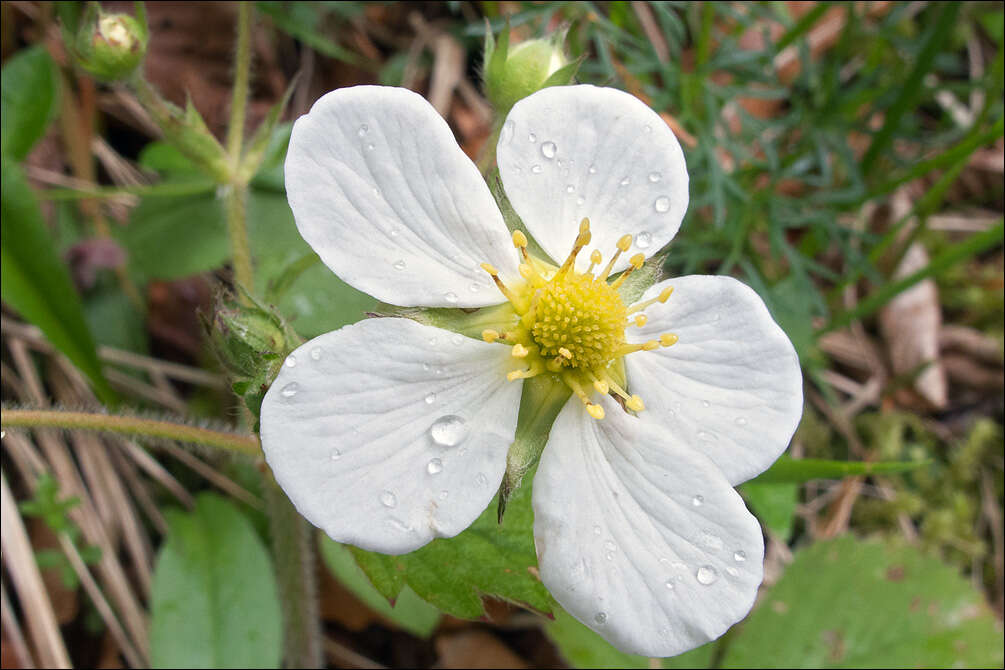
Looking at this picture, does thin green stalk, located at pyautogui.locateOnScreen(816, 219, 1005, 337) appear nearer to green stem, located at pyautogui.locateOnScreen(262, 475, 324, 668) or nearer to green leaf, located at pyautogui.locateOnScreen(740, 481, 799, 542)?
green leaf, located at pyautogui.locateOnScreen(740, 481, 799, 542)

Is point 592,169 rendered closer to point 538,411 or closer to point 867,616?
point 538,411

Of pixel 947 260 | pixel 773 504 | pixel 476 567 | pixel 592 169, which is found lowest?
pixel 773 504

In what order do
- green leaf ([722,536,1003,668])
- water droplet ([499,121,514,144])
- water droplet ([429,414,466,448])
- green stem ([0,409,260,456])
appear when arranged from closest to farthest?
water droplet ([429,414,466,448]), water droplet ([499,121,514,144]), green stem ([0,409,260,456]), green leaf ([722,536,1003,668])

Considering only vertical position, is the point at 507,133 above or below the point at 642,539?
above

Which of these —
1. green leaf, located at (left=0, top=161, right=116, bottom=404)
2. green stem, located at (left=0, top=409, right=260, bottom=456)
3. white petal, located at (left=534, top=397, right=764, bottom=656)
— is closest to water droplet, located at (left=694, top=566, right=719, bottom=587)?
white petal, located at (left=534, top=397, right=764, bottom=656)

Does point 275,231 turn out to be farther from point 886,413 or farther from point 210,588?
point 886,413

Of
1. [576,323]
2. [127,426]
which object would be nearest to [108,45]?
[127,426]
